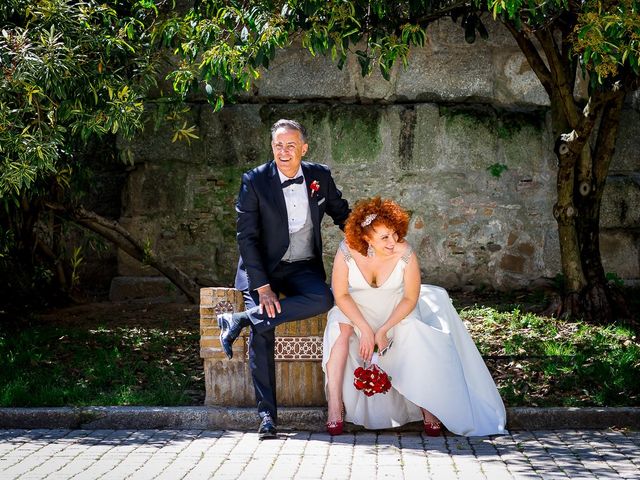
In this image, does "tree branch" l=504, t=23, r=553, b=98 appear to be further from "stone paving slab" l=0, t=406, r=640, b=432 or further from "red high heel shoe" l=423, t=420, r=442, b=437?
"red high heel shoe" l=423, t=420, r=442, b=437

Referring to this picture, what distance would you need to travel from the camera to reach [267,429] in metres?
6.25

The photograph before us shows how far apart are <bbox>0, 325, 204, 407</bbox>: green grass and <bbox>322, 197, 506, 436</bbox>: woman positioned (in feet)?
3.90

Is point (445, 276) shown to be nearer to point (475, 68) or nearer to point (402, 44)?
point (475, 68)

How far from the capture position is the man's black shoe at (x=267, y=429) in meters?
6.25

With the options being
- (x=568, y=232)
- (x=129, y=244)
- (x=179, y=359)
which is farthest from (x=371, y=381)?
(x=129, y=244)

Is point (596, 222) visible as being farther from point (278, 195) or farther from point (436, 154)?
point (278, 195)

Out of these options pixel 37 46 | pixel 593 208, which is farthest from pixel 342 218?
pixel 593 208

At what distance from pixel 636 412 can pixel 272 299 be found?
7.51 ft

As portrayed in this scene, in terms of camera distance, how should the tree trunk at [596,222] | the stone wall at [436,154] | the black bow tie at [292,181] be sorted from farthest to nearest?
the stone wall at [436,154] → the tree trunk at [596,222] → the black bow tie at [292,181]

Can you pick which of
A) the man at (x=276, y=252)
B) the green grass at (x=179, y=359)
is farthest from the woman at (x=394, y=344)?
the green grass at (x=179, y=359)

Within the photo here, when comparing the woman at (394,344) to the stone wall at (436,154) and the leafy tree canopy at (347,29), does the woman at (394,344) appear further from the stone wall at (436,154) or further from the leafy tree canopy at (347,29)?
the stone wall at (436,154)

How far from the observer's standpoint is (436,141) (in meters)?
10.2

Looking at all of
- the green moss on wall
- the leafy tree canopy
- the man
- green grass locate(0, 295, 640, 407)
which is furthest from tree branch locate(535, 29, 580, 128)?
the man

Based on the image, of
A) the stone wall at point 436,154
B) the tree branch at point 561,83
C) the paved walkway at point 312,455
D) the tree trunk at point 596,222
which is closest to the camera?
the paved walkway at point 312,455
